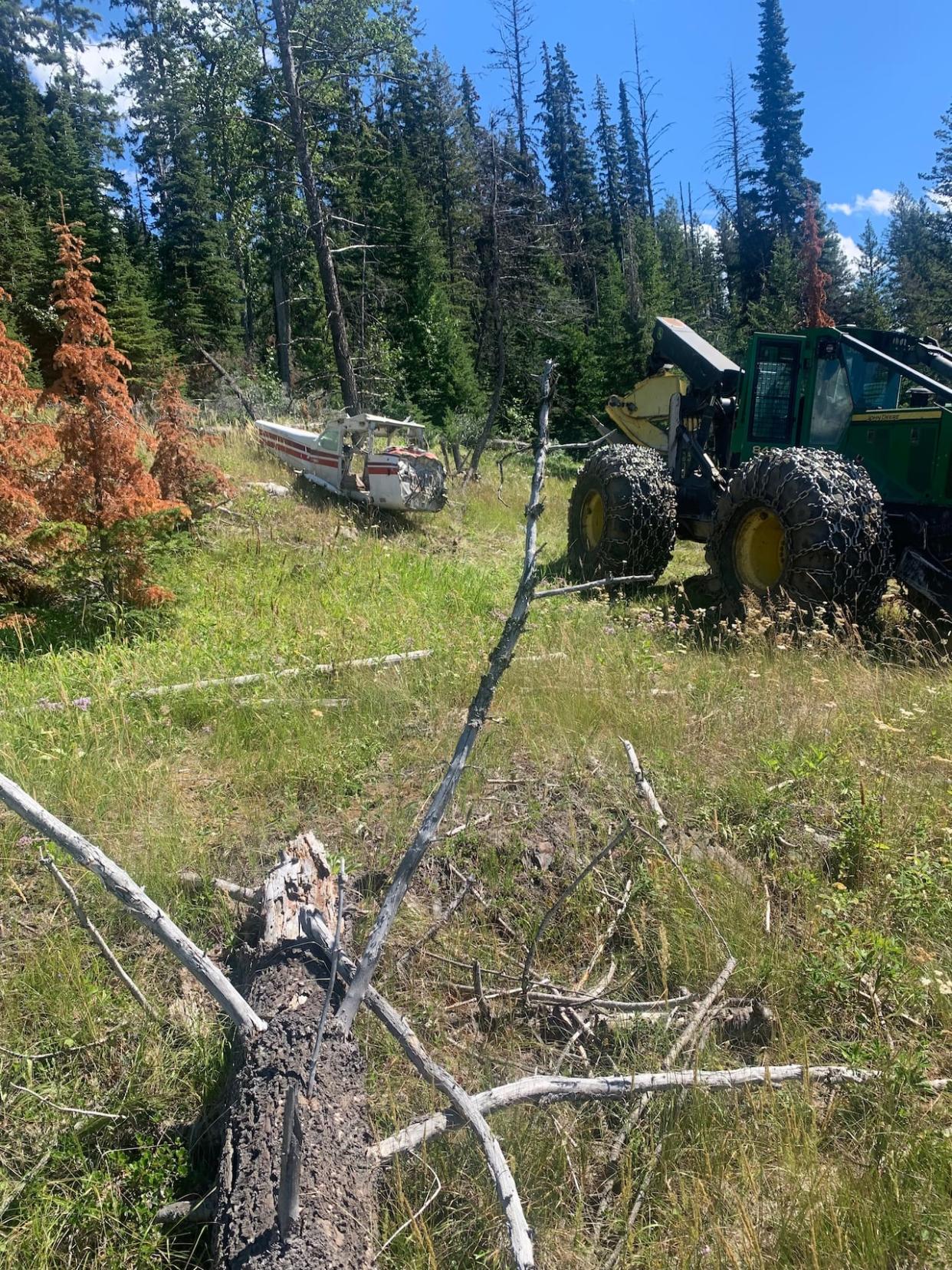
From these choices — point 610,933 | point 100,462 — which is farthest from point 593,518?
point 610,933

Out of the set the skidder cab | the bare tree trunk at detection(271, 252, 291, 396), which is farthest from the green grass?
the bare tree trunk at detection(271, 252, 291, 396)

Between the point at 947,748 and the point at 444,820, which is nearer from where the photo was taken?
the point at 444,820

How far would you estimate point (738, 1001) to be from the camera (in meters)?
2.72

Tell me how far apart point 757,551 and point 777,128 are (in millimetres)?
44816

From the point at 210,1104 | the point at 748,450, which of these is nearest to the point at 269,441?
the point at 748,450

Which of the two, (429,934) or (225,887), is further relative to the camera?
(225,887)

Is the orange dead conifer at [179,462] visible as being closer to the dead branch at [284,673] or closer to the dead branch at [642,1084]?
the dead branch at [284,673]

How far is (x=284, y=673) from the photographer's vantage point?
17.3ft

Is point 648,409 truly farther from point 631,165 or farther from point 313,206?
point 631,165

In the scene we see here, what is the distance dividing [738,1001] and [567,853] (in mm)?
944

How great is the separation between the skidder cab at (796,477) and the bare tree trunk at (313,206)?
620 cm

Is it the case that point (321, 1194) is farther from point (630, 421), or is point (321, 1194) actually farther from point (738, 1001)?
point (630, 421)

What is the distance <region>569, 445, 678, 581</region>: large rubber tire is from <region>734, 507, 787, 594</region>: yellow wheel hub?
1.13 meters

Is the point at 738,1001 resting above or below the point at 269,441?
below
